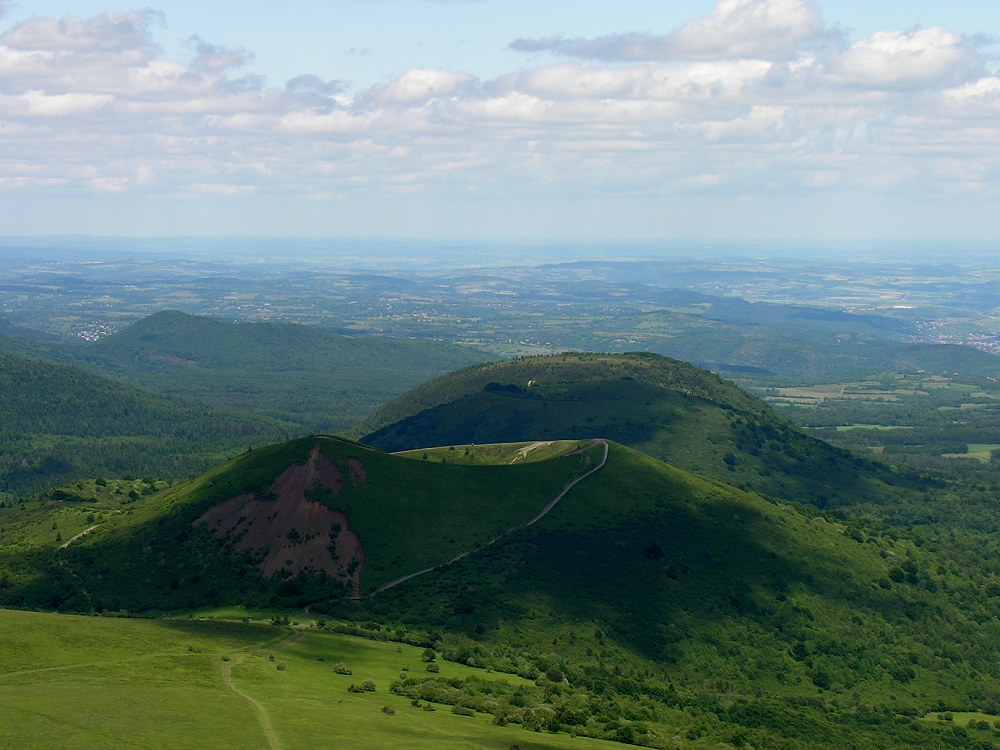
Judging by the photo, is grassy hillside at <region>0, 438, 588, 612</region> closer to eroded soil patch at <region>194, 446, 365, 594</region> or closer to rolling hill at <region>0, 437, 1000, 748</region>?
eroded soil patch at <region>194, 446, 365, 594</region>

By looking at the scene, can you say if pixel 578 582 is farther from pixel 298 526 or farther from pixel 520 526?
pixel 298 526

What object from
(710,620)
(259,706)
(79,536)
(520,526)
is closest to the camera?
(259,706)

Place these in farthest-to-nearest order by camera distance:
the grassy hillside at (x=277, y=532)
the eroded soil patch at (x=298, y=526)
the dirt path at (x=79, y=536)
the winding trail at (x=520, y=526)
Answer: the dirt path at (x=79, y=536) < the eroded soil patch at (x=298, y=526) < the winding trail at (x=520, y=526) < the grassy hillside at (x=277, y=532)

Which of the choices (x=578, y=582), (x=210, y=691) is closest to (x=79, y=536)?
(x=578, y=582)

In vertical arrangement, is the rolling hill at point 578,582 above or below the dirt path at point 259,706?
below

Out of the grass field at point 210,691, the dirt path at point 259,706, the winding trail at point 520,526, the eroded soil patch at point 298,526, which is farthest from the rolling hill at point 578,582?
the dirt path at point 259,706

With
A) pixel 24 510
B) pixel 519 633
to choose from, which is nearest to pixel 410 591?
pixel 519 633

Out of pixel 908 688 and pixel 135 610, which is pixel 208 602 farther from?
pixel 908 688

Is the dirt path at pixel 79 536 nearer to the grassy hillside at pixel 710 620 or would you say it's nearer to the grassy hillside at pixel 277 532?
the grassy hillside at pixel 277 532

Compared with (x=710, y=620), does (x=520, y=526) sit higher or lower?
higher

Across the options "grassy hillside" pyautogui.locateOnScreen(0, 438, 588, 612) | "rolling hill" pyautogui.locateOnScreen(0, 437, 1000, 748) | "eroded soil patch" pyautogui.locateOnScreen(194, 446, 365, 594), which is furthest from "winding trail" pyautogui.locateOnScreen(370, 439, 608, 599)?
"eroded soil patch" pyautogui.locateOnScreen(194, 446, 365, 594)
